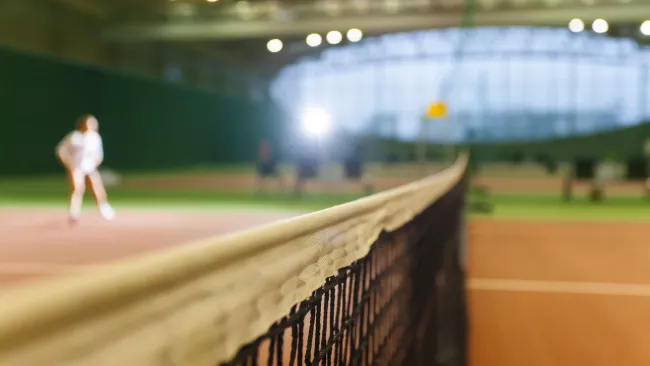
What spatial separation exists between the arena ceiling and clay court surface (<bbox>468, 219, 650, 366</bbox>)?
11.6m

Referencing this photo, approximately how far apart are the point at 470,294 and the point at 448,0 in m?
15.7

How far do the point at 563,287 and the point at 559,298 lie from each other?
45 centimetres

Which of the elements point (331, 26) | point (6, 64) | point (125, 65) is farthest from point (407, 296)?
point (125, 65)

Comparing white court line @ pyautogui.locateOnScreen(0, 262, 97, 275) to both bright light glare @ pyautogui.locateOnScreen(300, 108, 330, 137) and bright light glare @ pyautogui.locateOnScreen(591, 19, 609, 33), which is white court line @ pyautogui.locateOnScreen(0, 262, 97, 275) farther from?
bright light glare @ pyautogui.locateOnScreen(300, 108, 330, 137)

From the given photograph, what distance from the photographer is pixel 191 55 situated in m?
31.3

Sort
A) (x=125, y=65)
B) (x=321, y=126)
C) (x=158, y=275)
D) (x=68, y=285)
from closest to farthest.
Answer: (x=68, y=285) → (x=158, y=275) → (x=125, y=65) → (x=321, y=126)

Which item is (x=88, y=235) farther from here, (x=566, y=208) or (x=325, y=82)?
(x=325, y=82)

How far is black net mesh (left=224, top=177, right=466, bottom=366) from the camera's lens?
150cm

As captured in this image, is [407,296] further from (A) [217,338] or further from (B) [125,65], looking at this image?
(B) [125,65]

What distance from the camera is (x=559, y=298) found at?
234 inches

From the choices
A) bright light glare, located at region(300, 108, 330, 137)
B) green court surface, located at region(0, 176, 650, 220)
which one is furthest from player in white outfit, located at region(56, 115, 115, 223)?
bright light glare, located at region(300, 108, 330, 137)

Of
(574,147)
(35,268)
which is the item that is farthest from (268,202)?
(574,147)

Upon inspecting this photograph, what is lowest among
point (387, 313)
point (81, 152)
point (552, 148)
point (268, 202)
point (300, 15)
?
point (268, 202)

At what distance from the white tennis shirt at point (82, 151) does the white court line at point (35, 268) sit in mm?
2670
